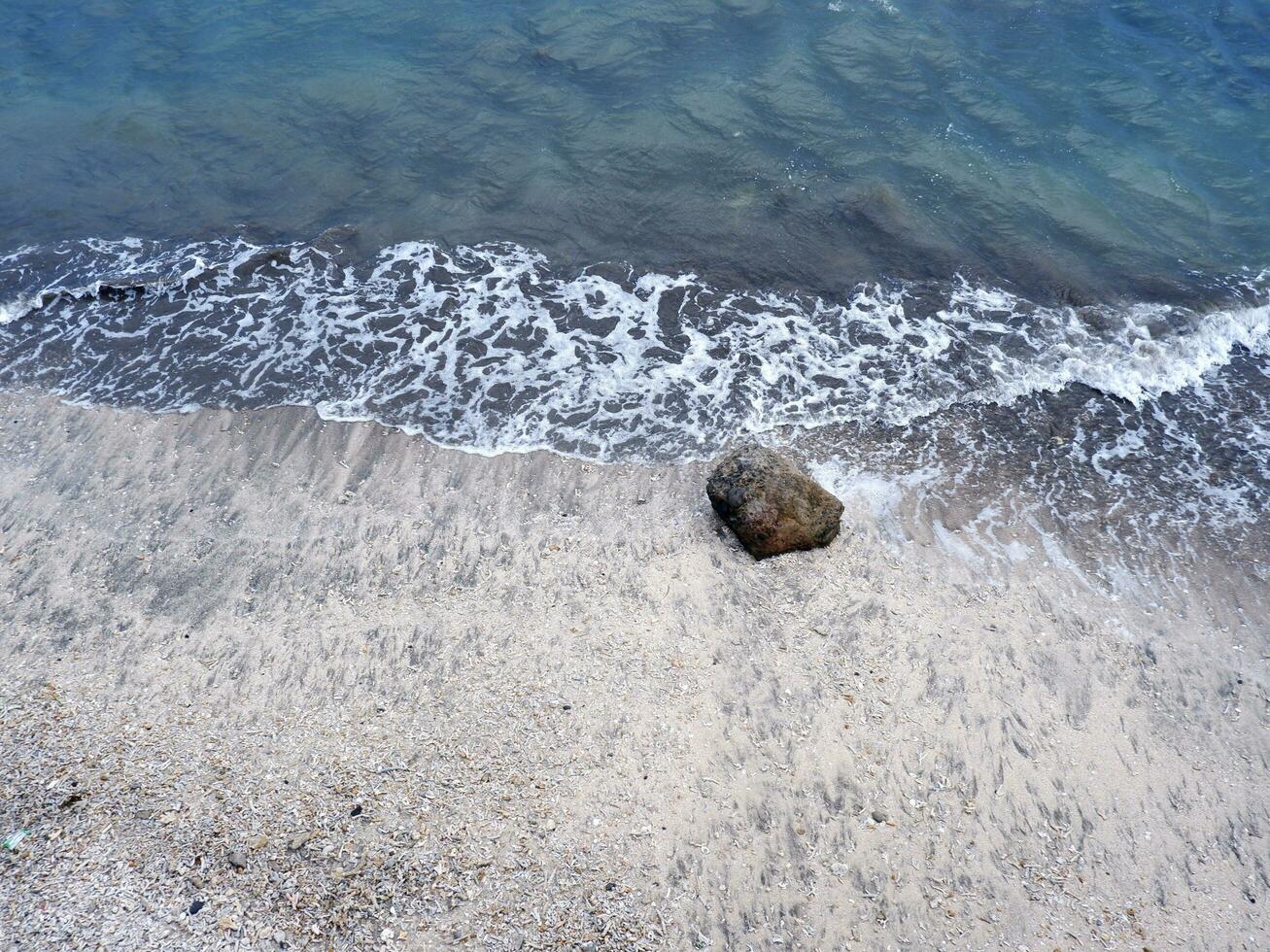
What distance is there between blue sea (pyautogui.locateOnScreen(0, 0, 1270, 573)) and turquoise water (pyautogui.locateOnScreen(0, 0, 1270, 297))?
96 mm

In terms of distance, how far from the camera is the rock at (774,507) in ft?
34.0

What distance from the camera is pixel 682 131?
59.5 feet

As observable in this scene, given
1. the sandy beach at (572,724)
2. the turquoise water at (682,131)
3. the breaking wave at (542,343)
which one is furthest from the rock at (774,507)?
the turquoise water at (682,131)

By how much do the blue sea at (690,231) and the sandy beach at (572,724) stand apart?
1.64m

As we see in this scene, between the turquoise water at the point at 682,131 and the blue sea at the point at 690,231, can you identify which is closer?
the blue sea at the point at 690,231

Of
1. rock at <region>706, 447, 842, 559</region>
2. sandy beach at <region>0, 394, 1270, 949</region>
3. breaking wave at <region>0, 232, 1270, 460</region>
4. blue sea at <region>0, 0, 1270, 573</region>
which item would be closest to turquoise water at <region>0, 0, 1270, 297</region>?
blue sea at <region>0, 0, 1270, 573</region>

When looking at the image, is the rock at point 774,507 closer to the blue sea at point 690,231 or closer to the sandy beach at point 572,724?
the sandy beach at point 572,724

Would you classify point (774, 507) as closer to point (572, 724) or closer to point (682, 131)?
point (572, 724)

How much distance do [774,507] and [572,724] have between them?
A: 3.81m

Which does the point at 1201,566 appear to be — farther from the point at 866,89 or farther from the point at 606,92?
the point at 606,92

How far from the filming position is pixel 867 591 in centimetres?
1021

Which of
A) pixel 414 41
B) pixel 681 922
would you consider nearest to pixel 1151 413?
pixel 681 922

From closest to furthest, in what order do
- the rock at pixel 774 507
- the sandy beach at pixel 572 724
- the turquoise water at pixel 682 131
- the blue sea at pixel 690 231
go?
1. the sandy beach at pixel 572 724
2. the rock at pixel 774 507
3. the blue sea at pixel 690 231
4. the turquoise water at pixel 682 131

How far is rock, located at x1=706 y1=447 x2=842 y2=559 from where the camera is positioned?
1035cm
